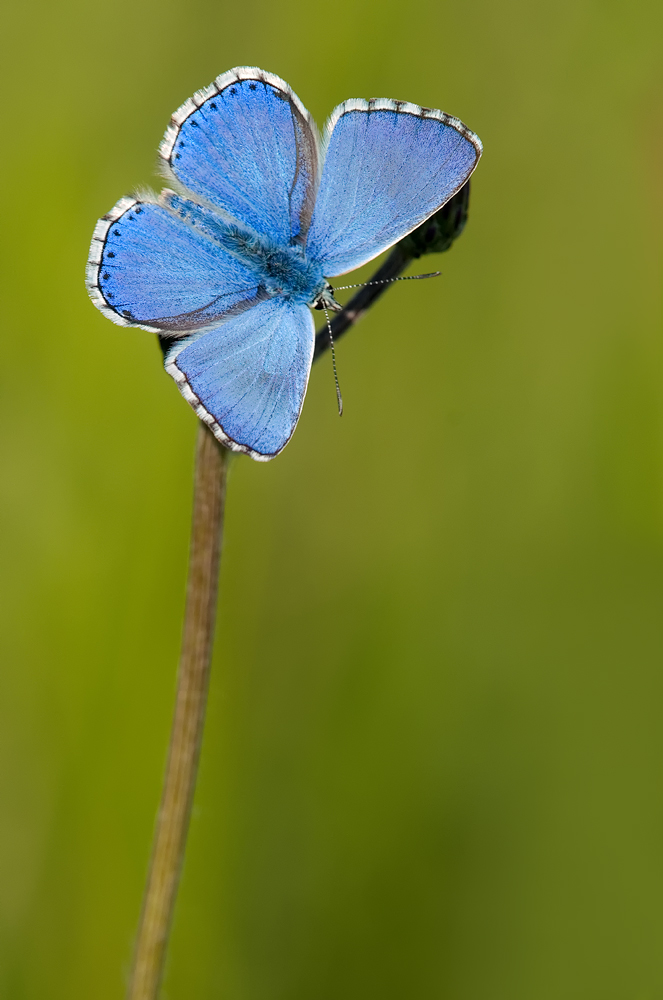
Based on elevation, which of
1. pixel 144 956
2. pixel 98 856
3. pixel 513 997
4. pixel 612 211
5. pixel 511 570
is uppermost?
pixel 612 211

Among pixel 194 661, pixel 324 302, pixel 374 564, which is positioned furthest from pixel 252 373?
pixel 374 564

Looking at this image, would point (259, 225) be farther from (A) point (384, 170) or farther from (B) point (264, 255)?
(A) point (384, 170)

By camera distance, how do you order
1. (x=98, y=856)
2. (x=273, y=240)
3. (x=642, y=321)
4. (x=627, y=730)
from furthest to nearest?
1. (x=642, y=321)
2. (x=627, y=730)
3. (x=98, y=856)
4. (x=273, y=240)

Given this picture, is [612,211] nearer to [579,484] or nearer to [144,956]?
[579,484]

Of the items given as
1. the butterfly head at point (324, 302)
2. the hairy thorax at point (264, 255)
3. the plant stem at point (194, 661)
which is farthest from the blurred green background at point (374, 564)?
the plant stem at point (194, 661)

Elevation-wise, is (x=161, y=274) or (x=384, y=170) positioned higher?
(x=384, y=170)

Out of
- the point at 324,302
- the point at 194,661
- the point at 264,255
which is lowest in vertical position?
the point at 194,661

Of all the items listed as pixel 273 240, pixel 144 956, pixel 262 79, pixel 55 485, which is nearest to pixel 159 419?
pixel 55 485

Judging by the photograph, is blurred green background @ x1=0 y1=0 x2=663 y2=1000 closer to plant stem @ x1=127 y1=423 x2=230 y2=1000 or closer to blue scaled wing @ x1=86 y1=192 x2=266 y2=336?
blue scaled wing @ x1=86 y1=192 x2=266 y2=336
